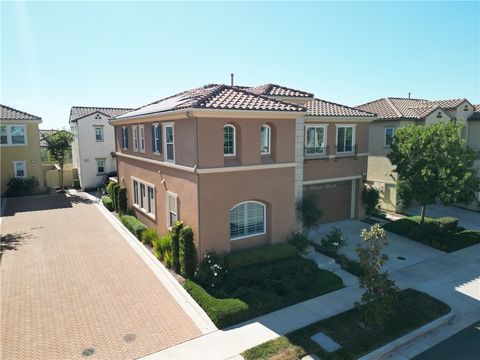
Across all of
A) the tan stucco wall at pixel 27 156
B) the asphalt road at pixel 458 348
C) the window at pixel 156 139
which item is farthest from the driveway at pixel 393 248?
the tan stucco wall at pixel 27 156

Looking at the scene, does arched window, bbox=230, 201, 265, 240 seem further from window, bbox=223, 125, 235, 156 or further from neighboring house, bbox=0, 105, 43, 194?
neighboring house, bbox=0, 105, 43, 194

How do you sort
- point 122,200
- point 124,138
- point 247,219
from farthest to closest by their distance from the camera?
1. point 124,138
2. point 122,200
3. point 247,219

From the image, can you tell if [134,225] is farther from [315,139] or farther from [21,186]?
[21,186]

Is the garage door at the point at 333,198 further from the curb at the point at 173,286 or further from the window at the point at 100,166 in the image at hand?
the window at the point at 100,166

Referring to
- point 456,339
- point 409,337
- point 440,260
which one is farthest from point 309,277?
point 440,260

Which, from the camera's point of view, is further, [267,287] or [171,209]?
[171,209]

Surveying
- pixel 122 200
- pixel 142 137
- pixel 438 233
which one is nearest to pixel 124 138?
pixel 122 200

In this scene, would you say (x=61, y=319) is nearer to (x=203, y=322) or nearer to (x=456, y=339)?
(x=203, y=322)
